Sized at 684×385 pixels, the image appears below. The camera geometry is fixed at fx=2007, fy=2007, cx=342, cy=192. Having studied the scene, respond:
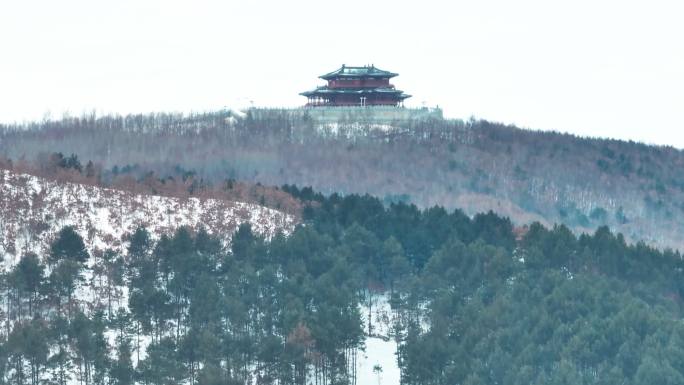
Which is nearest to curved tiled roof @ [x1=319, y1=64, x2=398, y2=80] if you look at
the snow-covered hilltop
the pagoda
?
the pagoda

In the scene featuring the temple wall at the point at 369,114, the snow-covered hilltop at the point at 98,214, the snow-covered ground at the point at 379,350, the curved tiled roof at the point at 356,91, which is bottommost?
the snow-covered ground at the point at 379,350

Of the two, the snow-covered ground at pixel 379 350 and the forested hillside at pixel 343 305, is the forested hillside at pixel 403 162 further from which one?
the snow-covered ground at pixel 379 350

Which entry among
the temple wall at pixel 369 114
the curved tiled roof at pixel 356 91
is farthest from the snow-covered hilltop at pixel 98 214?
the curved tiled roof at pixel 356 91

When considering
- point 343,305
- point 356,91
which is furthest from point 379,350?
point 356,91

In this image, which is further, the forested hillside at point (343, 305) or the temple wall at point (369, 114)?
the temple wall at point (369, 114)

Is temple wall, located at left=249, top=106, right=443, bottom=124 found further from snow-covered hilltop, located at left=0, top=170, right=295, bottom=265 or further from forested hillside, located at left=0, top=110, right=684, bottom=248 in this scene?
snow-covered hilltop, located at left=0, top=170, right=295, bottom=265

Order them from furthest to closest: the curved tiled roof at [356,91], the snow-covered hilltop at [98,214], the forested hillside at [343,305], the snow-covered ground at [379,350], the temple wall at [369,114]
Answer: the curved tiled roof at [356,91] → the temple wall at [369,114] → the snow-covered hilltop at [98,214] → the snow-covered ground at [379,350] → the forested hillside at [343,305]

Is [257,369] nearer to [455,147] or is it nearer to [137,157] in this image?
[137,157]
